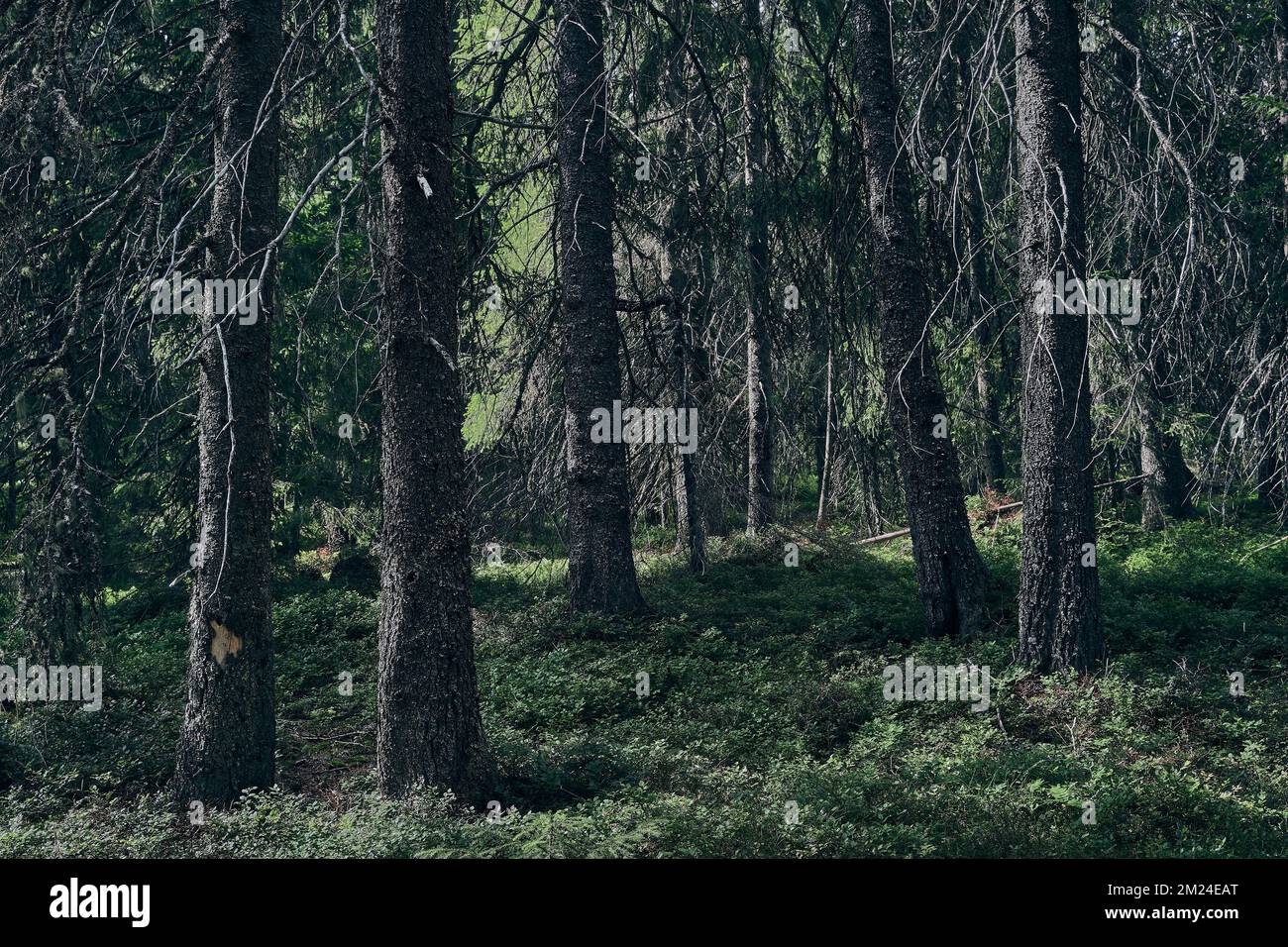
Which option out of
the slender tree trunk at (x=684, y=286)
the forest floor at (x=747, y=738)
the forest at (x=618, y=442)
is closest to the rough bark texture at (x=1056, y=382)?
the forest at (x=618, y=442)

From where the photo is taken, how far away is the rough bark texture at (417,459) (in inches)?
269

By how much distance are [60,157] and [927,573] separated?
8298 millimetres

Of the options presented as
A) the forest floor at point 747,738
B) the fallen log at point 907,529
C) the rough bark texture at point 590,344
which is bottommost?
the forest floor at point 747,738

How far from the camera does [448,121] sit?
7.12 meters

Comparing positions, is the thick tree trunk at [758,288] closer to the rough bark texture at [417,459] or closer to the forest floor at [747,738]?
the forest floor at [747,738]

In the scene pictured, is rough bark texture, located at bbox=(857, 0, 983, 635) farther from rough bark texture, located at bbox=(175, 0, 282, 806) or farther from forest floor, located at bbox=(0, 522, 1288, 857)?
rough bark texture, located at bbox=(175, 0, 282, 806)

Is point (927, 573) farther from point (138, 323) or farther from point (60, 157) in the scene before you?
point (60, 157)

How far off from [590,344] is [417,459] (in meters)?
5.11

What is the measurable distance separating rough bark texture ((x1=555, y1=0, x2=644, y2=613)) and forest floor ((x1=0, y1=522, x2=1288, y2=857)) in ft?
2.01

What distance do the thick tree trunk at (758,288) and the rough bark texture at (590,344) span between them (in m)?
1.65

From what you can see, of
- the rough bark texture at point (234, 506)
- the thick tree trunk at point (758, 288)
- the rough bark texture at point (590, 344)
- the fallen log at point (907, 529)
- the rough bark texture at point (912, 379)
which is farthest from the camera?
the fallen log at point (907, 529)

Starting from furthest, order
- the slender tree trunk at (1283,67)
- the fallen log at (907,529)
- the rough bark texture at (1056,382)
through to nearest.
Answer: the fallen log at (907,529), the slender tree trunk at (1283,67), the rough bark texture at (1056,382)

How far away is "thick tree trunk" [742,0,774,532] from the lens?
11445 mm
